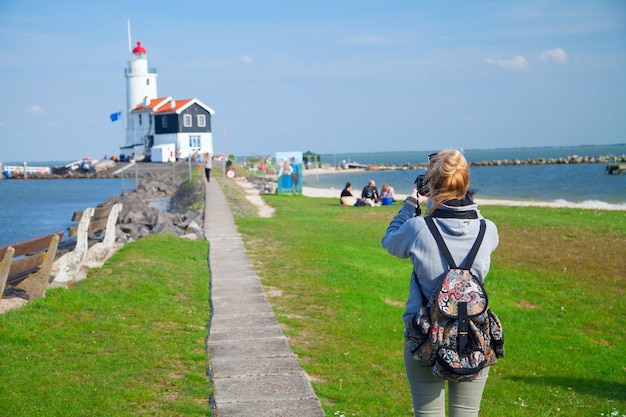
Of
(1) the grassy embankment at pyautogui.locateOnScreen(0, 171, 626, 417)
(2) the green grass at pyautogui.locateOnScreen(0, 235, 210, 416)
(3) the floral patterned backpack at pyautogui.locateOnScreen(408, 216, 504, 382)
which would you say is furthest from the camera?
(1) the grassy embankment at pyautogui.locateOnScreen(0, 171, 626, 417)

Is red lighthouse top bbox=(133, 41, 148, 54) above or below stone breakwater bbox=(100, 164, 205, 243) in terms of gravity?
above

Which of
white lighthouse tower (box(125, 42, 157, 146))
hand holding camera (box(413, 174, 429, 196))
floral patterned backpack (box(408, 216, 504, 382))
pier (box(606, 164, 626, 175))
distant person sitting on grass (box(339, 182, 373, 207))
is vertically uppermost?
white lighthouse tower (box(125, 42, 157, 146))

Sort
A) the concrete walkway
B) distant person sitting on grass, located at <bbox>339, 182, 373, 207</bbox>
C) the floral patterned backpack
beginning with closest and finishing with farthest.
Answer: the floral patterned backpack
the concrete walkway
distant person sitting on grass, located at <bbox>339, 182, 373, 207</bbox>

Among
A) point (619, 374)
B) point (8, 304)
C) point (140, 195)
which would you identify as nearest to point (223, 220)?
point (8, 304)

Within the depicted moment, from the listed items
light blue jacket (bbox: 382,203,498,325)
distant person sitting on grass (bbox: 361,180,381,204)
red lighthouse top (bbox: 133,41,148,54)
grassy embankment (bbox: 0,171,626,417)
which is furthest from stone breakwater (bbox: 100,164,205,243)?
red lighthouse top (bbox: 133,41,148,54)

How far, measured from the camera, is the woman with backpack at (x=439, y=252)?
352 centimetres

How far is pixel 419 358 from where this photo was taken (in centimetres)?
351

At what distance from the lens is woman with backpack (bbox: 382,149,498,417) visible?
3520mm

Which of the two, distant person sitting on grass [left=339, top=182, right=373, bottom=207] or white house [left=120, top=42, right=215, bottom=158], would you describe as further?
white house [left=120, top=42, right=215, bottom=158]

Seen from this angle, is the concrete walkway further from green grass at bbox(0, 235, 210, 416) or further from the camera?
the camera

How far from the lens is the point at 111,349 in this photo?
6773mm

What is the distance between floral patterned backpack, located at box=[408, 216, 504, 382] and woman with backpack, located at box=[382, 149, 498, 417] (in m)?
0.03

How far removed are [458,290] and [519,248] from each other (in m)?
12.1

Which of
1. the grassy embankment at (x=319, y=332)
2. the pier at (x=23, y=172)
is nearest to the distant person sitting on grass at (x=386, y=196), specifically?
the grassy embankment at (x=319, y=332)
